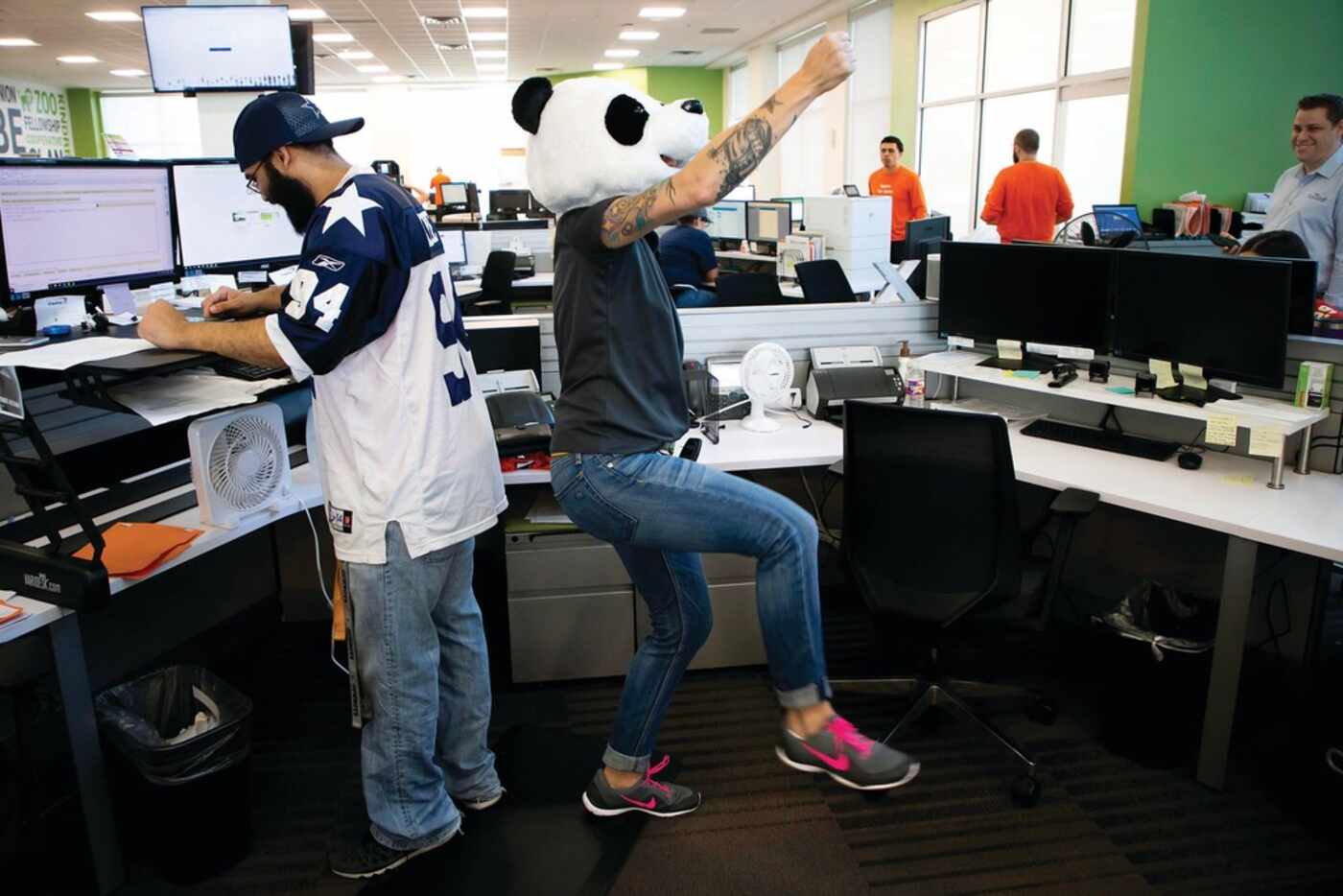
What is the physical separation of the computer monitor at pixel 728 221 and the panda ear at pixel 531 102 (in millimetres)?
5665

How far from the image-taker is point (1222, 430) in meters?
2.35

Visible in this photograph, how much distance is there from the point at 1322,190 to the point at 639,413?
141 inches

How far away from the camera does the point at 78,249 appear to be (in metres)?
2.31

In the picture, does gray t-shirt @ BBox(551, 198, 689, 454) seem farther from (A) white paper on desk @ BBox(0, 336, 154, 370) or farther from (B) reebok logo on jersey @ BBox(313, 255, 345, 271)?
(A) white paper on desk @ BBox(0, 336, 154, 370)

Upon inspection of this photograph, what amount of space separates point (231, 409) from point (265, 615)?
3.89 feet

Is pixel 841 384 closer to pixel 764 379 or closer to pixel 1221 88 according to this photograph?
pixel 764 379

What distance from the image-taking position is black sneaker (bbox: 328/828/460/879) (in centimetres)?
193

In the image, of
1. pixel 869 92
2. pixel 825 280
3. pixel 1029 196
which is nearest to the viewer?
pixel 825 280


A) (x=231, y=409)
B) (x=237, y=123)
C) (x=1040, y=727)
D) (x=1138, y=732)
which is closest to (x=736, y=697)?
(x=1040, y=727)

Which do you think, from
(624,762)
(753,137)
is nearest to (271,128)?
(753,137)

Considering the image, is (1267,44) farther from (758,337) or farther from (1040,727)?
(1040,727)

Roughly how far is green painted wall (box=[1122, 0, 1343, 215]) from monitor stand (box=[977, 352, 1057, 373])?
4485 mm

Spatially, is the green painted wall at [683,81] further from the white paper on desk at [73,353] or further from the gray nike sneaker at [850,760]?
the gray nike sneaker at [850,760]

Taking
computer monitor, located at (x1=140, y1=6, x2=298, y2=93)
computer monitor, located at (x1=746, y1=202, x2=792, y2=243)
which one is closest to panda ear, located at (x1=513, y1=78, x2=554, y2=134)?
computer monitor, located at (x1=140, y1=6, x2=298, y2=93)
